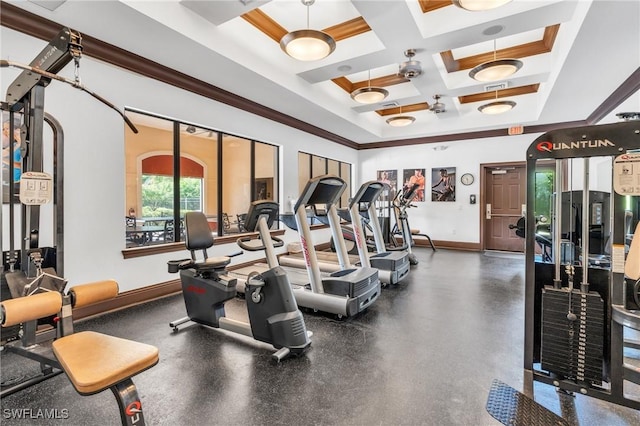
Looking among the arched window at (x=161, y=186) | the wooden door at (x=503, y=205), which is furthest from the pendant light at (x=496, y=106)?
the arched window at (x=161, y=186)

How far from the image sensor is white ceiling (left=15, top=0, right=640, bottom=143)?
10.5 ft

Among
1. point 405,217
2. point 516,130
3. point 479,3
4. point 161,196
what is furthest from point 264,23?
point 516,130

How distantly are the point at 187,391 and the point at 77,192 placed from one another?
2588mm

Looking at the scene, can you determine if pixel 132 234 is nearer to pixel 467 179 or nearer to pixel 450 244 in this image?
pixel 450 244

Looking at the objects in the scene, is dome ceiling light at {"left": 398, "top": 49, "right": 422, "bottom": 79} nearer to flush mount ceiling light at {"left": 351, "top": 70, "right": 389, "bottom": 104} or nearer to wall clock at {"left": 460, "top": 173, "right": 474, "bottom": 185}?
flush mount ceiling light at {"left": 351, "top": 70, "right": 389, "bottom": 104}

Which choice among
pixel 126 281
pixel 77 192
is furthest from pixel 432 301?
pixel 77 192

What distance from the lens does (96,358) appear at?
4.81 ft

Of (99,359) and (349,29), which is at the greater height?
(349,29)

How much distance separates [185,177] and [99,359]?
4540 mm

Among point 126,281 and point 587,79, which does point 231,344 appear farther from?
point 587,79

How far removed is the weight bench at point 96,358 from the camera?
1339 millimetres

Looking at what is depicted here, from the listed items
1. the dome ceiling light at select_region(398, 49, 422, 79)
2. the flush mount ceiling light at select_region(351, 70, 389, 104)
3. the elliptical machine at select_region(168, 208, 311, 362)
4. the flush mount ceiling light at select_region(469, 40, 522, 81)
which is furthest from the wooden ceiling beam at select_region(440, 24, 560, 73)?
the elliptical machine at select_region(168, 208, 311, 362)

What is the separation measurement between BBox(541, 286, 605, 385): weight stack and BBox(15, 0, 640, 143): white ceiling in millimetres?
2772

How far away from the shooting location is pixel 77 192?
11.3 feet
